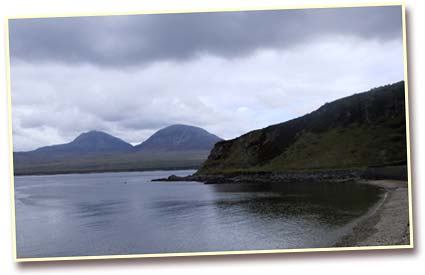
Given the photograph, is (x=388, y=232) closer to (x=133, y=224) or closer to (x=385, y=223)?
(x=385, y=223)

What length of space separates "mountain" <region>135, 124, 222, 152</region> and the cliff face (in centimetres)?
46

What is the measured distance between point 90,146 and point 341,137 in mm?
7640

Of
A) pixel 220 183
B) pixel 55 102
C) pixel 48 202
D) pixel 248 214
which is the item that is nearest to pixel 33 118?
pixel 55 102

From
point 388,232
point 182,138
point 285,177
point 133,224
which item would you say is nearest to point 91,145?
point 182,138

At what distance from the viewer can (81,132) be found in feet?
19.9

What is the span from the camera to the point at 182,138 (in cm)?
713

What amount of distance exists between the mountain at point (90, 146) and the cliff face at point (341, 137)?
171cm

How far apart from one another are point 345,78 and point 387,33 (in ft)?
2.69

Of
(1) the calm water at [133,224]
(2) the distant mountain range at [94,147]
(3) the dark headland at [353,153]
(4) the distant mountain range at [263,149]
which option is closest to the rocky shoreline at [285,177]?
(3) the dark headland at [353,153]

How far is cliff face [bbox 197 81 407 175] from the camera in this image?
6.80m

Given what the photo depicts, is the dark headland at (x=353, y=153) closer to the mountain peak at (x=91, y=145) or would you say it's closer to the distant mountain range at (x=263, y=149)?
the distant mountain range at (x=263, y=149)

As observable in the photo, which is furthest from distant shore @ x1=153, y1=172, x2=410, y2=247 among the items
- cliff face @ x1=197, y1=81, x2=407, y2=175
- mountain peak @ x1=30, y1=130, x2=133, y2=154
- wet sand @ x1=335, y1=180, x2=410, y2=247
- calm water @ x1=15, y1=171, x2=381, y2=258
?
mountain peak @ x1=30, y1=130, x2=133, y2=154

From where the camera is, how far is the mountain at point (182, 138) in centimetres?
659

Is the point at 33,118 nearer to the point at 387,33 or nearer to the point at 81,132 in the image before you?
the point at 81,132
